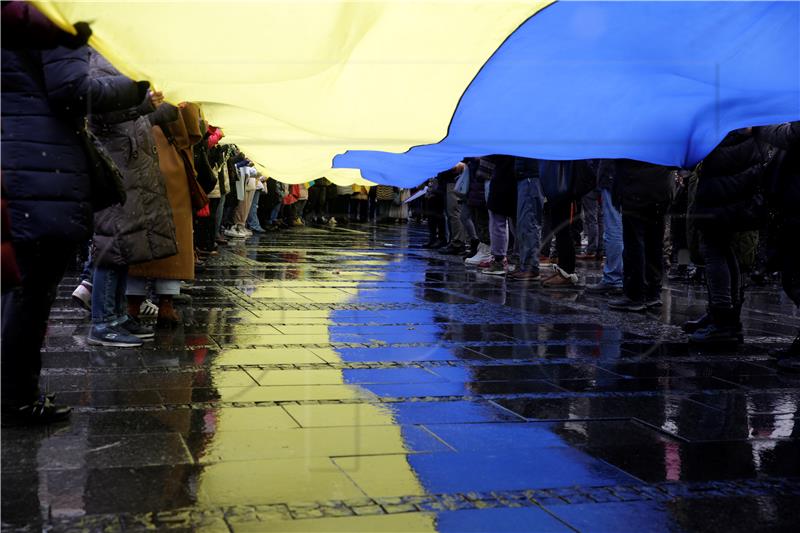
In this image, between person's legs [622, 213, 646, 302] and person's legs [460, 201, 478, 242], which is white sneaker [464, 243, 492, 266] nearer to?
person's legs [460, 201, 478, 242]

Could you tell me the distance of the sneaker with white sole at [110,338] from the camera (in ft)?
23.2

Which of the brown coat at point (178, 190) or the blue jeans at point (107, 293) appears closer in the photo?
the blue jeans at point (107, 293)

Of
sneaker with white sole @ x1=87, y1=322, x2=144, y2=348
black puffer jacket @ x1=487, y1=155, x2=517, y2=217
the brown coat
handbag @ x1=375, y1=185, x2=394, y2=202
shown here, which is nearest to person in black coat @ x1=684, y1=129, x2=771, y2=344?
the brown coat

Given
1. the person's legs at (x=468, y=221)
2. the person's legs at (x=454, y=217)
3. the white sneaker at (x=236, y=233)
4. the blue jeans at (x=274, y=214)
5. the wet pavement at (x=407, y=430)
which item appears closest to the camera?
the wet pavement at (x=407, y=430)

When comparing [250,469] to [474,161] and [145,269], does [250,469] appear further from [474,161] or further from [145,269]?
[474,161]

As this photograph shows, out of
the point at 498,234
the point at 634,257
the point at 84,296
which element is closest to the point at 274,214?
the point at 498,234

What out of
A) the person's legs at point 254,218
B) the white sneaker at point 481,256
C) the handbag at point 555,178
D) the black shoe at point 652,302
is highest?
the handbag at point 555,178

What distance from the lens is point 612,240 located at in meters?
11.4

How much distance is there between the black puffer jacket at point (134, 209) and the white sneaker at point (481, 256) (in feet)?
28.2

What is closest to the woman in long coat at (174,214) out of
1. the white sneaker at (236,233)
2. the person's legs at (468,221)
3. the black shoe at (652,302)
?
the black shoe at (652,302)

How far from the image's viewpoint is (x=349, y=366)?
6656mm

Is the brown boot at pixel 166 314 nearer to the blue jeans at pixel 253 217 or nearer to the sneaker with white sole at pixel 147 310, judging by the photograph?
the sneaker with white sole at pixel 147 310

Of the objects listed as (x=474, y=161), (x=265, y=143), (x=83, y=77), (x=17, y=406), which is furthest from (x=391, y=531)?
(x=474, y=161)

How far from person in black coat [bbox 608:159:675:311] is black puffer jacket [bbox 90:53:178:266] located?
15.2ft
